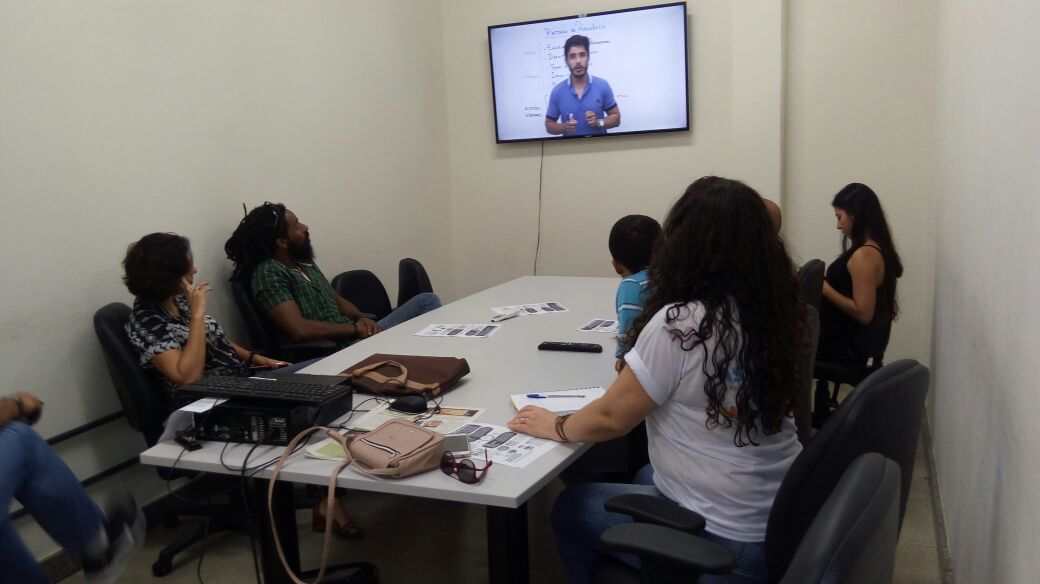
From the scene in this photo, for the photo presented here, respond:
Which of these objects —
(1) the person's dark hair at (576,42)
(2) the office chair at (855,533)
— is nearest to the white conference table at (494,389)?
(2) the office chair at (855,533)

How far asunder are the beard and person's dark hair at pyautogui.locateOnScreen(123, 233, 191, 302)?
919mm

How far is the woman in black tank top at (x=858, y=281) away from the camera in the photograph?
10.4 feet

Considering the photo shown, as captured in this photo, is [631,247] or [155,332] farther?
[155,332]

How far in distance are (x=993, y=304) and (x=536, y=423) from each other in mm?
1060

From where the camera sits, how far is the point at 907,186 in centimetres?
454

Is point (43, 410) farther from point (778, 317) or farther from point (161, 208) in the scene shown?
point (778, 317)

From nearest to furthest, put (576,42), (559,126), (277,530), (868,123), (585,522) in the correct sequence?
(585,522) → (277,530) → (868,123) → (576,42) → (559,126)

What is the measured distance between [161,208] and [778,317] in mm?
2581

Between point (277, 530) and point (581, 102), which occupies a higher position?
point (581, 102)

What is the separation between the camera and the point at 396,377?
227 centimetres

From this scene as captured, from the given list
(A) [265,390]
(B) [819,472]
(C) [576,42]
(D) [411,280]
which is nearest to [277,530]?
(A) [265,390]

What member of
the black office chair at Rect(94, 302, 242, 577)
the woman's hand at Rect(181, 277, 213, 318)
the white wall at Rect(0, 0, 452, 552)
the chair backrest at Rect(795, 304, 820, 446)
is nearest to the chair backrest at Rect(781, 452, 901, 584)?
the chair backrest at Rect(795, 304, 820, 446)

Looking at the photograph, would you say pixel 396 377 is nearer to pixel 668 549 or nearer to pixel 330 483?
pixel 330 483

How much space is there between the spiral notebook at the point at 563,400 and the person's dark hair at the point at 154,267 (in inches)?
55.1
